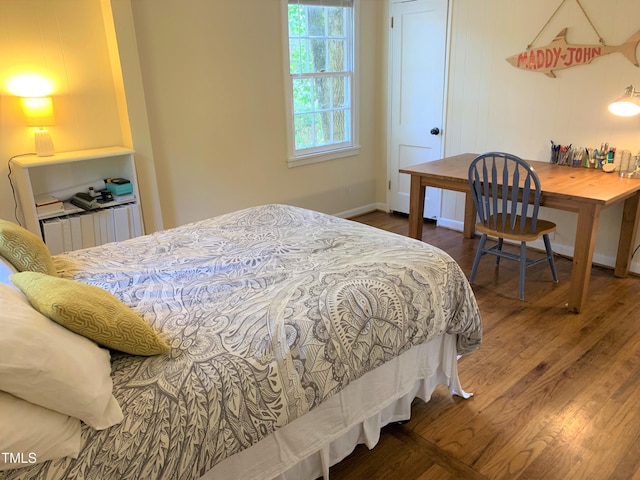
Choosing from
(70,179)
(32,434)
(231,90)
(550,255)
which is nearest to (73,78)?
(70,179)

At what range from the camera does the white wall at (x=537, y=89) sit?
10.7 feet

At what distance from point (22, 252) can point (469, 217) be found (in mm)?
3407

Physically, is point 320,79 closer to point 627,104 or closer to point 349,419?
point 627,104

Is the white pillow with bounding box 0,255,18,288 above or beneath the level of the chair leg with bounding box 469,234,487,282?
above

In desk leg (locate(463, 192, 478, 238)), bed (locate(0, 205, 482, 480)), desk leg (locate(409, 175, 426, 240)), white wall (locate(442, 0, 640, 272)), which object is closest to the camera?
bed (locate(0, 205, 482, 480))

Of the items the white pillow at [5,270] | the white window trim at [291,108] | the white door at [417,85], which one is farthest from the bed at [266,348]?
the white door at [417,85]

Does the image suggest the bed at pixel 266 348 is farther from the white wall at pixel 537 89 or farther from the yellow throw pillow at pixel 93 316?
the white wall at pixel 537 89

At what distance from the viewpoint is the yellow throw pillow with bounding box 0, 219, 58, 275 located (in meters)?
1.78

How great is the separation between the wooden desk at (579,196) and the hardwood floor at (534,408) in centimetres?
30

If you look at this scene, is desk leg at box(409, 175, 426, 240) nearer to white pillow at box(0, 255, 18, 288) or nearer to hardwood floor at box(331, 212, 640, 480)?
hardwood floor at box(331, 212, 640, 480)

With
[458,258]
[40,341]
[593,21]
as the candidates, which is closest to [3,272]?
[40,341]

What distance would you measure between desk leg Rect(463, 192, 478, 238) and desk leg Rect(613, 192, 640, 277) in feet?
3.66

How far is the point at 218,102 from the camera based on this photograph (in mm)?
3758

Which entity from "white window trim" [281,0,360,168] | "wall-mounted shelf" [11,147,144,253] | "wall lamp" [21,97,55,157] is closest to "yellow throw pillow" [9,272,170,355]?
"wall-mounted shelf" [11,147,144,253]
